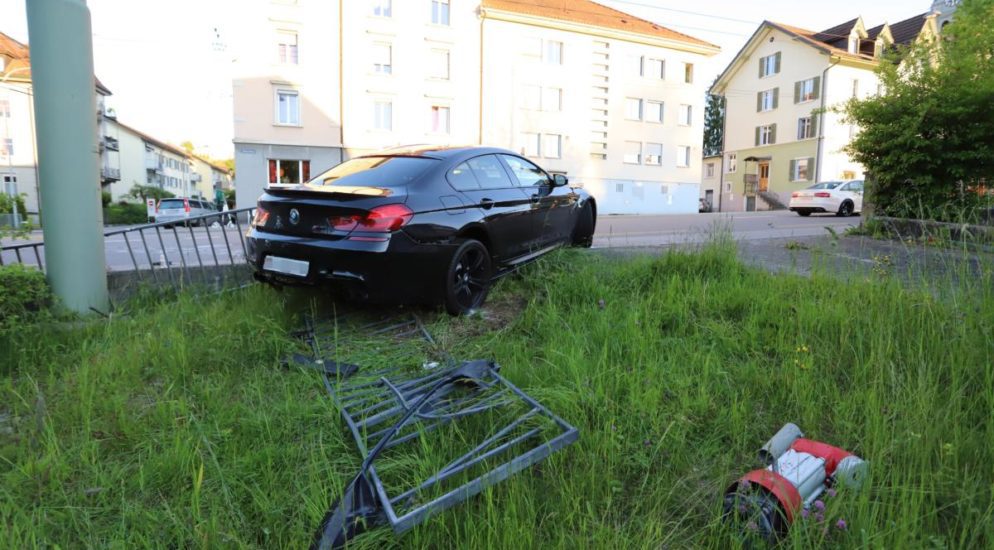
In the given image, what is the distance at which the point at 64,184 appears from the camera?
4.69m

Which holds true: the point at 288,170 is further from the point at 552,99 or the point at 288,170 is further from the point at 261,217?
the point at 261,217

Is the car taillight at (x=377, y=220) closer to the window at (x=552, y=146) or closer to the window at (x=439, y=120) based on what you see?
the window at (x=439, y=120)

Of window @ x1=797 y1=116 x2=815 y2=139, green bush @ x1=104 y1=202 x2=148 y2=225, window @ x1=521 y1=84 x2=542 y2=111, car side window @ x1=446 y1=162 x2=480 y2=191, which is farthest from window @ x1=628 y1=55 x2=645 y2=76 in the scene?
car side window @ x1=446 y1=162 x2=480 y2=191

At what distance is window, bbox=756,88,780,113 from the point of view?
44219mm

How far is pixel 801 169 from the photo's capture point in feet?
139

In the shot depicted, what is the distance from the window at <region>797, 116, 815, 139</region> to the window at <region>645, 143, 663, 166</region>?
1209 centimetres

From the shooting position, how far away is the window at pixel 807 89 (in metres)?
40.5

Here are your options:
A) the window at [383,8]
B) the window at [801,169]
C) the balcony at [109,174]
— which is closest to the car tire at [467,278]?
the window at [383,8]

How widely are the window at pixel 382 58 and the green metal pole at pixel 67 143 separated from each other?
1095 inches

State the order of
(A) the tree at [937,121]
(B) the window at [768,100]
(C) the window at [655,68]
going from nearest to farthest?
(A) the tree at [937,121]
(C) the window at [655,68]
(B) the window at [768,100]

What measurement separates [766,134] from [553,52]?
22.0 m

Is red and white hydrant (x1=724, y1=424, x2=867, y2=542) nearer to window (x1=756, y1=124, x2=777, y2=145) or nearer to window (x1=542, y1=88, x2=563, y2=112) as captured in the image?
window (x1=542, y1=88, x2=563, y2=112)

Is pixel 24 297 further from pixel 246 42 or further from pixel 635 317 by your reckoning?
pixel 246 42

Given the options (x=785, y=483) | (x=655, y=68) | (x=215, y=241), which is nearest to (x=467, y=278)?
(x=785, y=483)
